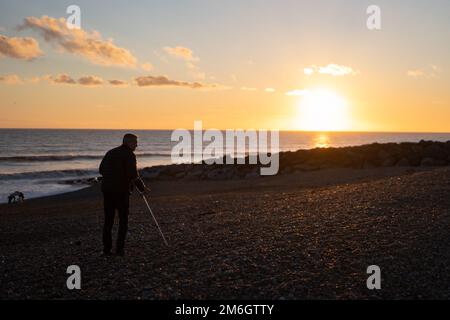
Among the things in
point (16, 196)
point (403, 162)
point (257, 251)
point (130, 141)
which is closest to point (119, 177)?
point (130, 141)

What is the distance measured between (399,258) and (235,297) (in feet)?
10.3

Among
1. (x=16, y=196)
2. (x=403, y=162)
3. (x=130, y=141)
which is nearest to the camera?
(x=130, y=141)

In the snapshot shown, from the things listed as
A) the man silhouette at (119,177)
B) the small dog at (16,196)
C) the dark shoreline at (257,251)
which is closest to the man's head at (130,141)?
the man silhouette at (119,177)

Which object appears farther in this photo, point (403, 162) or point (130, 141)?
point (403, 162)

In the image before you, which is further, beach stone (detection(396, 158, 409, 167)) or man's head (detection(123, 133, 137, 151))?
beach stone (detection(396, 158, 409, 167))

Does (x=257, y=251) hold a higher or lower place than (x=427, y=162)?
lower

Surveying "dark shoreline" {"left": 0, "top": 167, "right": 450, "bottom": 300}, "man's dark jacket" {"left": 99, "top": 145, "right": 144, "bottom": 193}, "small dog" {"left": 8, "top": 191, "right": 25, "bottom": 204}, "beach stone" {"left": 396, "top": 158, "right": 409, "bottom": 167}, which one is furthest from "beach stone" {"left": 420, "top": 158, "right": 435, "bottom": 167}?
"man's dark jacket" {"left": 99, "top": 145, "right": 144, "bottom": 193}

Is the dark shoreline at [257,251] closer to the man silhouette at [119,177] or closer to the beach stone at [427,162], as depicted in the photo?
the man silhouette at [119,177]

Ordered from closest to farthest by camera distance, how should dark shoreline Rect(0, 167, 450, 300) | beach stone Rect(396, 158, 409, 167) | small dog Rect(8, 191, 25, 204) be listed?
dark shoreline Rect(0, 167, 450, 300)
small dog Rect(8, 191, 25, 204)
beach stone Rect(396, 158, 409, 167)

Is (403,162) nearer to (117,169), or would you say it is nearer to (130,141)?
(130,141)

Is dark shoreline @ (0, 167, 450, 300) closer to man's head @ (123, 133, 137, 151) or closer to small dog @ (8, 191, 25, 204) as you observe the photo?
man's head @ (123, 133, 137, 151)

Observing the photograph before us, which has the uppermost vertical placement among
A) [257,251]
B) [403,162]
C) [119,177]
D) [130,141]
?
[130,141]

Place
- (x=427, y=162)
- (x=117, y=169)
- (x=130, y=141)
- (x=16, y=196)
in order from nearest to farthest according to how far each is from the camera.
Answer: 1. (x=117, y=169)
2. (x=130, y=141)
3. (x=16, y=196)
4. (x=427, y=162)
